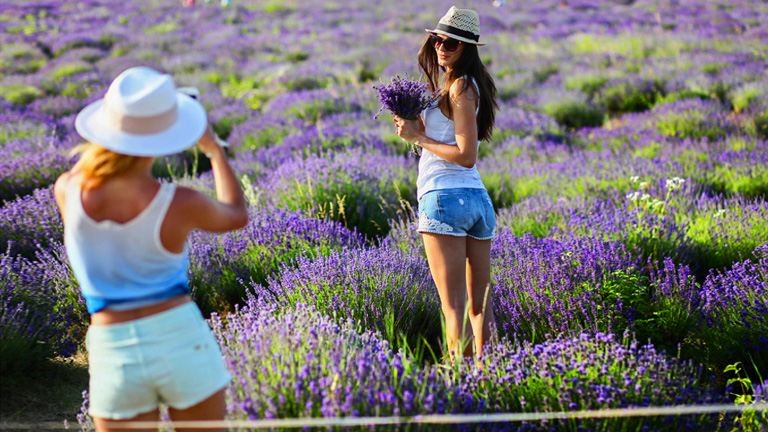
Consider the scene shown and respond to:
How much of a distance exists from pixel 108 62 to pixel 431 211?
45.3ft

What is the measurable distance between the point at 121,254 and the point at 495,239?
2.86 metres

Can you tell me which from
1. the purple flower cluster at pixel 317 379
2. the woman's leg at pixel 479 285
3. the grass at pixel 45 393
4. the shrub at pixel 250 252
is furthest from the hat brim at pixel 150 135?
the shrub at pixel 250 252

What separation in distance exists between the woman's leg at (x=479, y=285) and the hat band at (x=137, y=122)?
1573 millimetres

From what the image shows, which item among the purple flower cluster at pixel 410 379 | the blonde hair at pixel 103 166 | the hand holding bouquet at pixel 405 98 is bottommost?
the purple flower cluster at pixel 410 379

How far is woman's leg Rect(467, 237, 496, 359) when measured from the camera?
127 inches

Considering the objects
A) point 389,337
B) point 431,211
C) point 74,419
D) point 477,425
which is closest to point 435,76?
point 431,211

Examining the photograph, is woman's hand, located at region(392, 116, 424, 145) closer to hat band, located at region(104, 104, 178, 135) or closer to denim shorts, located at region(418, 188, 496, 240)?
denim shorts, located at region(418, 188, 496, 240)

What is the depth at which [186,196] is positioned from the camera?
1.98 meters

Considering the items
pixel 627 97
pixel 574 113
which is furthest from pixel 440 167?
pixel 627 97

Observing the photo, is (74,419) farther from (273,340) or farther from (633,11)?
(633,11)

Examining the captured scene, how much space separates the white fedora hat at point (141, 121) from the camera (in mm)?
1959

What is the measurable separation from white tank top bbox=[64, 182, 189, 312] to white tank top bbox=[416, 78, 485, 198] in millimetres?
1374

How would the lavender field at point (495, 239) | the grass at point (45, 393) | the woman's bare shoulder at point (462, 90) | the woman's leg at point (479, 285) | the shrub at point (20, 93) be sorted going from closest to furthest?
the lavender field at point (495, 239) → the woman's bare shoulder at point (462, 90) → the woman's leg at point (479, 285) → the grass at point (45, 393) → the shrub at point (20, 93)

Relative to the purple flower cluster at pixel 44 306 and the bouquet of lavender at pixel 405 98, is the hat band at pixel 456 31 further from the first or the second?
the purple flower cluster at pixel 44 306
